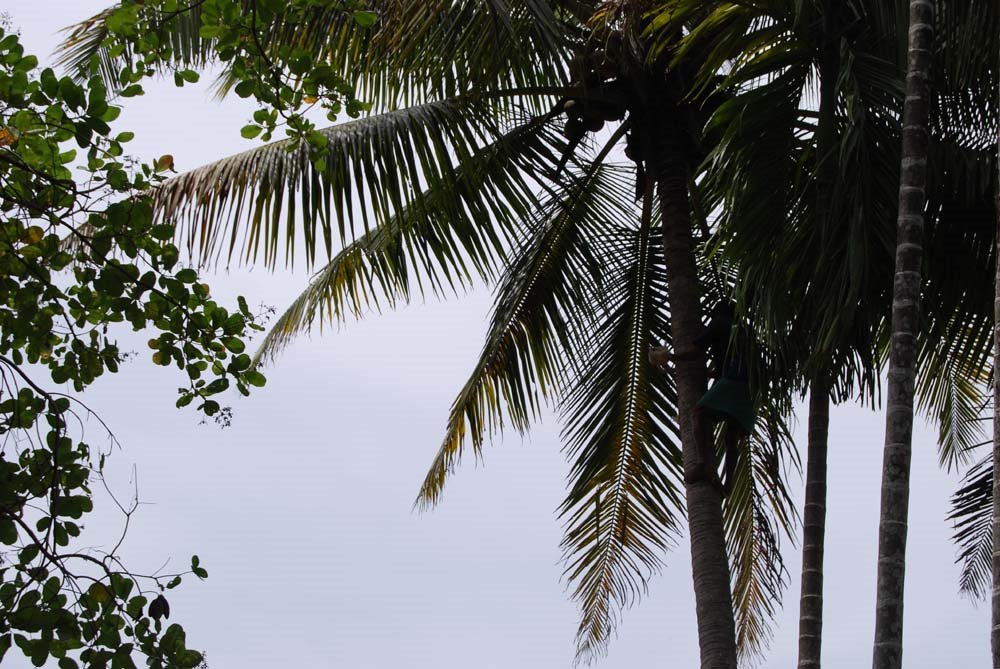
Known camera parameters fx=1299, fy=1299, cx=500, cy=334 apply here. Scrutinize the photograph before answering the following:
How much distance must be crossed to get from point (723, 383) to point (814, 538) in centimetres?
96

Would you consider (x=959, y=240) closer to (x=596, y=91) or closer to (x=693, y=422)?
(x=693, y=422)

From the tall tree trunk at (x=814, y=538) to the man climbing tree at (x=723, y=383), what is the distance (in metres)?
0.37

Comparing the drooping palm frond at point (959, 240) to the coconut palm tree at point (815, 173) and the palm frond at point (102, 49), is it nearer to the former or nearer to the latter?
the coconut palm tree at point (815, 173)

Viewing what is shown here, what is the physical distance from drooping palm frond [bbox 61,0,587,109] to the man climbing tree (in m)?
1.84

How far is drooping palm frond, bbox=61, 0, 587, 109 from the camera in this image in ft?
24.9

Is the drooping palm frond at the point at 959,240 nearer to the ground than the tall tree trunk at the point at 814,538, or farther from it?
farther from it

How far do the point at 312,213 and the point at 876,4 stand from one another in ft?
11.0

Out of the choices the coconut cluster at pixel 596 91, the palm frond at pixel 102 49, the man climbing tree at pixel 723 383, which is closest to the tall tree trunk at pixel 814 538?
the man climbing tree at pixel 723 383

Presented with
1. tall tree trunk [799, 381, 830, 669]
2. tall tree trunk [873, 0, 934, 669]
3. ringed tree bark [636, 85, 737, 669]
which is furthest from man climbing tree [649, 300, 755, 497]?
tall tree trunk [873, 0, 934, 669]

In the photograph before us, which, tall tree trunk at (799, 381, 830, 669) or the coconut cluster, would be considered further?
the coconut cluster

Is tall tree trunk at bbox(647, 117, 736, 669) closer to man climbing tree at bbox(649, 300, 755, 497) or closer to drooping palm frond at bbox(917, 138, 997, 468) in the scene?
man climbing tree at bbox(649, 300, 755, 497)

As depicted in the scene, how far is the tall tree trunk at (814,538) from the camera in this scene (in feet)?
22.5

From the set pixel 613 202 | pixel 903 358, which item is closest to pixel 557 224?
pixel 613 202

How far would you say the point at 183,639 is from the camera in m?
3.11
